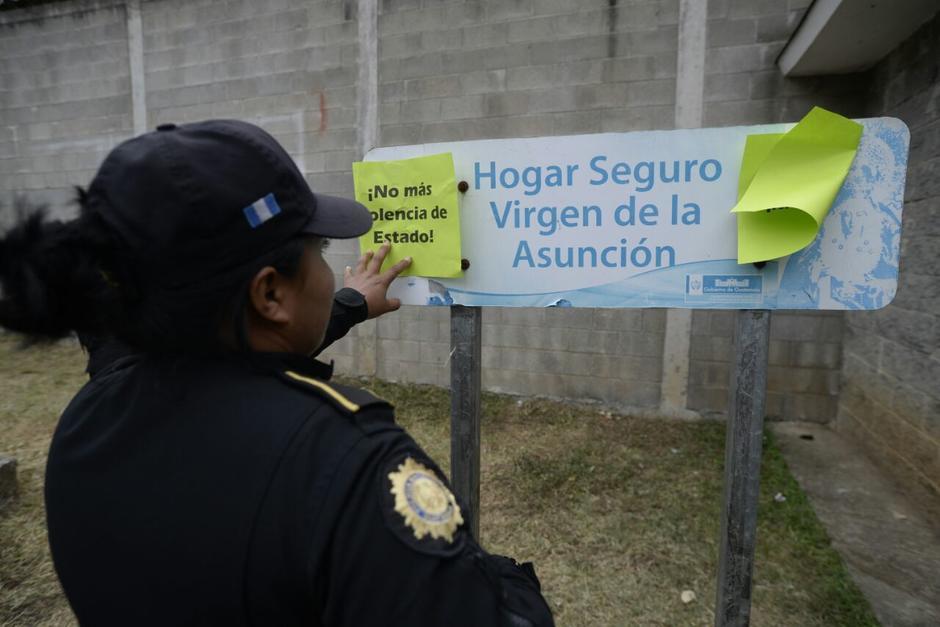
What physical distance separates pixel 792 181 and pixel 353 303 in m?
1.04

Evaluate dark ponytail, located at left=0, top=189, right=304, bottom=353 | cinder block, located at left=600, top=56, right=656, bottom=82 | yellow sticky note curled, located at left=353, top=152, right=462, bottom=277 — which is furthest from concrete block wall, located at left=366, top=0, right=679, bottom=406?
dark ponytail, located at left=0, top=189, right=304, bottom=353

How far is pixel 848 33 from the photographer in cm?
308

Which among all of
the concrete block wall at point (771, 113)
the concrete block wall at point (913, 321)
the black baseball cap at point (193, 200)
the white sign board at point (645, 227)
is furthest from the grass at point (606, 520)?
the white sign board at point (645, 227)

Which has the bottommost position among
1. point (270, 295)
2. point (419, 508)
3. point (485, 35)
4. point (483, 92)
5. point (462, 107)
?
point (419, 508)

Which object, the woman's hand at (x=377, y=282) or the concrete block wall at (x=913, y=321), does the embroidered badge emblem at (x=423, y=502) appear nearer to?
the woman's hand at (x=377, y=282)

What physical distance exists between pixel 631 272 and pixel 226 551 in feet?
3.42

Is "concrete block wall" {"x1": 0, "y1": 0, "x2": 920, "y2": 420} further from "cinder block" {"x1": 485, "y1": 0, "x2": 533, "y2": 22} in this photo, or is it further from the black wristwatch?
the black wristwatch

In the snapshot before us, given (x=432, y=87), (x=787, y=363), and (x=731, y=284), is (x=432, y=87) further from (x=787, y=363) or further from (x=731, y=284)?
(x=731, y=284)

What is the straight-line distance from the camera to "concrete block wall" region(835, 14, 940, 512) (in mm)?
2863

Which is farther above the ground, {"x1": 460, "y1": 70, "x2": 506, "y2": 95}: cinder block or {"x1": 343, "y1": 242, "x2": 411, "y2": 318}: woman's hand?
{"x1": 460, "y1": 70, "x2": 506, "y2": 95}: cinder block

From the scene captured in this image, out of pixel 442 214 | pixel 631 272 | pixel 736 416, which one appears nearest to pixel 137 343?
pixel 442 214

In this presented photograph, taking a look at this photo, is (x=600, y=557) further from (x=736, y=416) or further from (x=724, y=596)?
(x=736, y=416)

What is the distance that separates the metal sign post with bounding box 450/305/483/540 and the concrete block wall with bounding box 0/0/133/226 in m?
5.77

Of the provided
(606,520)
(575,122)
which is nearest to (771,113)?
(575,122)
